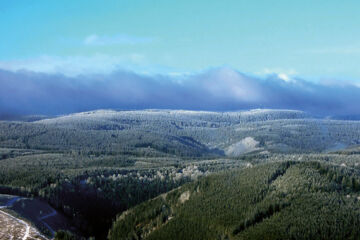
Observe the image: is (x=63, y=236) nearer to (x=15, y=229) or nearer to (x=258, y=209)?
(x=15, y=229)

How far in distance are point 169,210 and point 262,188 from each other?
32051 mm

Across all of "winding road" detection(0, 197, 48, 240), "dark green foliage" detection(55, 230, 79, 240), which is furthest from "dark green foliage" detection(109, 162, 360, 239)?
"winding road" detection(0, 197, 48, 240)

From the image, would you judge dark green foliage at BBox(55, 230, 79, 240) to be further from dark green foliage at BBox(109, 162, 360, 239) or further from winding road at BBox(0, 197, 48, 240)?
dark green foliage at BBox(109, 162, 360, 239)

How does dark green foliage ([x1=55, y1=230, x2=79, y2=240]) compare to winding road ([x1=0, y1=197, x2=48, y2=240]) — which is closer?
winding road ([x1=0, y1=197, x2=48, y2=240])

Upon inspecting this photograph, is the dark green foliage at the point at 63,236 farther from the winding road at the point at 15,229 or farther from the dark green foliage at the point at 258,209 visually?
the dark green foliage at the point at 258,209

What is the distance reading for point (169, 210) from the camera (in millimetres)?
154750

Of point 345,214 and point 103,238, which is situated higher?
point 345,214

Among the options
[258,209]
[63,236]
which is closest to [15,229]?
[63,236]

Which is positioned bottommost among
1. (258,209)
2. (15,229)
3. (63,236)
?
(63,236)

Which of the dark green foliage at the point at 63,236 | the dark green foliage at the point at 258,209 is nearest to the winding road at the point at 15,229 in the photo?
the dark green foliage at the point at 63,236

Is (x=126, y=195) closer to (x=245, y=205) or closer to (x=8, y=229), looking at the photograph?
(x=245, y=205)

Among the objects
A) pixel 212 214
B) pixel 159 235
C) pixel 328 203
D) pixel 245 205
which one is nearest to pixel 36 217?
pixel 159 235

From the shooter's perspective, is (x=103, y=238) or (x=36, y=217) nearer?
(x=36, y=217)

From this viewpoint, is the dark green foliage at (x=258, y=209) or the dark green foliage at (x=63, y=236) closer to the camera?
the dark green foliage at (x=258, y=209)
